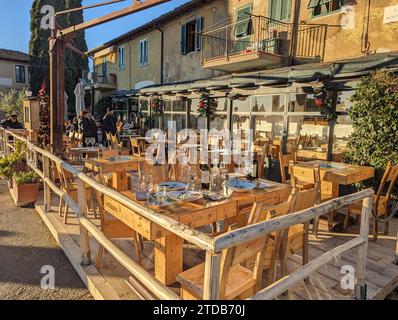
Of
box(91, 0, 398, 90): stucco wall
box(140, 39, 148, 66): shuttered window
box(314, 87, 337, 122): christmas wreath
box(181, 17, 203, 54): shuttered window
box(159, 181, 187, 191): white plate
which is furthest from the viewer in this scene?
box(140, 39, 148, 66): shuttered window

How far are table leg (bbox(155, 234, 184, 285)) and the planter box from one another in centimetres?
344

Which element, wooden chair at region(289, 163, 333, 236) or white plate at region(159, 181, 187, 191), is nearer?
white plate at region(159, 181, 187, 191)

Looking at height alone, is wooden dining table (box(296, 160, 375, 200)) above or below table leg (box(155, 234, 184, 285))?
above

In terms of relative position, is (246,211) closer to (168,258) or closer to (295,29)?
(168,258)

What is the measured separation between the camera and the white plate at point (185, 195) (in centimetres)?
281

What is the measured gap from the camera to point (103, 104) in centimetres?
1767

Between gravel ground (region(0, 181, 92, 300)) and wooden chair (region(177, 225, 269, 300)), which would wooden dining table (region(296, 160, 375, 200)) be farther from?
gravel ground (region(0, 181, 92, 300))

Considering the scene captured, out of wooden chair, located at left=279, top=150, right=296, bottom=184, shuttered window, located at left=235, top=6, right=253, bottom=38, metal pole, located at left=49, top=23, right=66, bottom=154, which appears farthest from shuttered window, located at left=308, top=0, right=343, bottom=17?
metal pole, located at left=49, top=23, right=66, bottom=154

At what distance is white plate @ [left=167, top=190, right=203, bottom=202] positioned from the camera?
9.21ft

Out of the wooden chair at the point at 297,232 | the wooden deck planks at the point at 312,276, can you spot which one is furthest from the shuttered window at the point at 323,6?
the wooden chair at the point at 297,232

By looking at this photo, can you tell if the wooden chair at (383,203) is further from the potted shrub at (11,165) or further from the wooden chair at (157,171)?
the potted shrub at (11,165)

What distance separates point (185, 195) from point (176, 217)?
0.54m

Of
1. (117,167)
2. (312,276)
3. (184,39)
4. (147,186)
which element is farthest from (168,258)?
(184,39)
